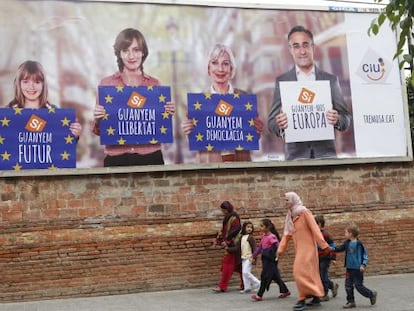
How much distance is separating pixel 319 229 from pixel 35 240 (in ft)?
16.0

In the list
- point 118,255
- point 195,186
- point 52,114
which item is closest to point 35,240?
point 118,255

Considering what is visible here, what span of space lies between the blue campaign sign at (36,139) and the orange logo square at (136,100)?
108cm

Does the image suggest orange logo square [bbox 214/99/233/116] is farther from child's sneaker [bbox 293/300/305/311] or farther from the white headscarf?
child's sneaker [bbox 293/300/305/311]

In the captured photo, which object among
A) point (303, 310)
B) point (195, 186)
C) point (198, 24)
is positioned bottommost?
point (303, 310)

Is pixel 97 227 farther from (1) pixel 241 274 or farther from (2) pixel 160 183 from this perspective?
(1) pixel 241 274

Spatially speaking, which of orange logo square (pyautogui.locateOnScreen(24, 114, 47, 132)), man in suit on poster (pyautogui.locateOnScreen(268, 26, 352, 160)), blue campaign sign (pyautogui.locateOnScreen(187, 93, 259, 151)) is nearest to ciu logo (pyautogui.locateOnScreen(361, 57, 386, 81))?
man in suit on poster (pyautogui.locateOnScreen(268, 26, 352, 160))

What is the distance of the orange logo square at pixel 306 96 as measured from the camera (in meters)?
11.6

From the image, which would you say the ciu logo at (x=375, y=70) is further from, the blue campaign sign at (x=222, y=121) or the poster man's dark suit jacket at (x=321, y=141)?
the blue campaign sign at (x=222, y=121)

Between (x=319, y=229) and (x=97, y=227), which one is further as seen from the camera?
(x=97, y=227)

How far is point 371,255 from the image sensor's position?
11.5 metres

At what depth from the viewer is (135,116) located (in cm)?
1061

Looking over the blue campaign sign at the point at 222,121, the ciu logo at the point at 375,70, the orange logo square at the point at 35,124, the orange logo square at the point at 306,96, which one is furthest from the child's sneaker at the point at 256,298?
the ciu logo at the point at 375,70

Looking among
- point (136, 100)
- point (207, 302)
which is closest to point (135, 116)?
point (136, 100)

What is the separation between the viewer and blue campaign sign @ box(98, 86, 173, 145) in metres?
10.5
